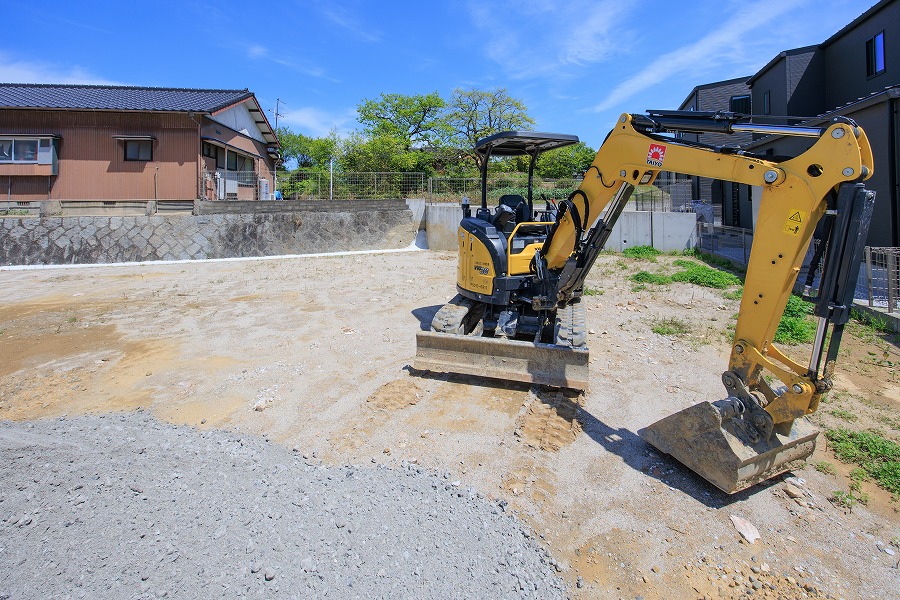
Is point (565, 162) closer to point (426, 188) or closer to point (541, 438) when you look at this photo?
point (426, 188)

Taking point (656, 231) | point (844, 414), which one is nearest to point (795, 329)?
point (844, 414)

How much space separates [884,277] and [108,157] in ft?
83.5

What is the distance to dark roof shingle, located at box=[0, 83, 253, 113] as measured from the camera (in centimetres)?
2059

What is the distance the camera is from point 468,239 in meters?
6.47

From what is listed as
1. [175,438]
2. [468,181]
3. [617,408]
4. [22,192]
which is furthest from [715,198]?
[22,192]

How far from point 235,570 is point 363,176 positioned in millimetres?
20642

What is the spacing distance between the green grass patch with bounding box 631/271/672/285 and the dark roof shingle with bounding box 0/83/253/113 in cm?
1851

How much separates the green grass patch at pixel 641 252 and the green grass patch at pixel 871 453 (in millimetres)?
12143

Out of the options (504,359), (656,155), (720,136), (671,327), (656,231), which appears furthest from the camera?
(720,136)

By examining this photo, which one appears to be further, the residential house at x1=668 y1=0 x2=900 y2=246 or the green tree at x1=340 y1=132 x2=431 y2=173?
the green tree at x1=340 y1=132 x2=431 y2=173

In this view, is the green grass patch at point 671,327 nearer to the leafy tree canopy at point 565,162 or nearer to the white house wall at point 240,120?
the white house wall at point 240,120

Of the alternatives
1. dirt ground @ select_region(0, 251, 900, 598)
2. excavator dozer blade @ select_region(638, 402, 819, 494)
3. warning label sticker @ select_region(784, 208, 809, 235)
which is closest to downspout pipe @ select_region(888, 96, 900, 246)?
dirt ground @ select_region(0, 251, 900, 598)

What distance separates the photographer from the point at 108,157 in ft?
68.1

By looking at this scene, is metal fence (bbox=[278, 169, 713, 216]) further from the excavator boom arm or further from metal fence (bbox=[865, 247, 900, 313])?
the excavator boom arm
